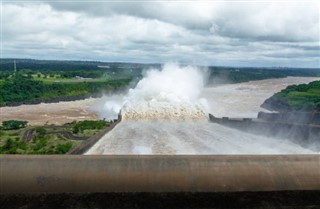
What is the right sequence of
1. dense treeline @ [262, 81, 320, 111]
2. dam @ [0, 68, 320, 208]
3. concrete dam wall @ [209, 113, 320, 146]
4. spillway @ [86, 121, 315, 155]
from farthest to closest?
dense treeline @ [262, 81, 320, 111]
concrete dam wall @ [209, 113, 320, 146]
spillway @ [86, 121, 315, 155]
dam @ [0, 68, 320, 208]

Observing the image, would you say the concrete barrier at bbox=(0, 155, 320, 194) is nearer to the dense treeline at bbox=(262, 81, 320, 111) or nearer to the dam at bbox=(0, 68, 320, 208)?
the dam at bbox=(0, 68, 320, 208)

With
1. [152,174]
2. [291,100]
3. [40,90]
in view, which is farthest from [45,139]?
[40,90]

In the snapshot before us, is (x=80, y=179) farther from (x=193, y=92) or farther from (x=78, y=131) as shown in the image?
(x=193, y=92)

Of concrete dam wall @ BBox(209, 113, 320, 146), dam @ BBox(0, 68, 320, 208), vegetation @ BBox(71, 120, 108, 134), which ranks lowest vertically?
vegetation @ BBox(71, 120, 108, 134)

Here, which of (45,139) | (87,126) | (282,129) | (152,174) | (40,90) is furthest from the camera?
(40,90)

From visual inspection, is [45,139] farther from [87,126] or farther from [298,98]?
[298,98]

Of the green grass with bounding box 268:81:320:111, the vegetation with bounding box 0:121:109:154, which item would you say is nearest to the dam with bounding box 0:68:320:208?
the vegetation with bounding box 0:121:109:154

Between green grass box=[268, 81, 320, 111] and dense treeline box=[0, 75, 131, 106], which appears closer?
green grass box=[268, 81, 320, 111]
